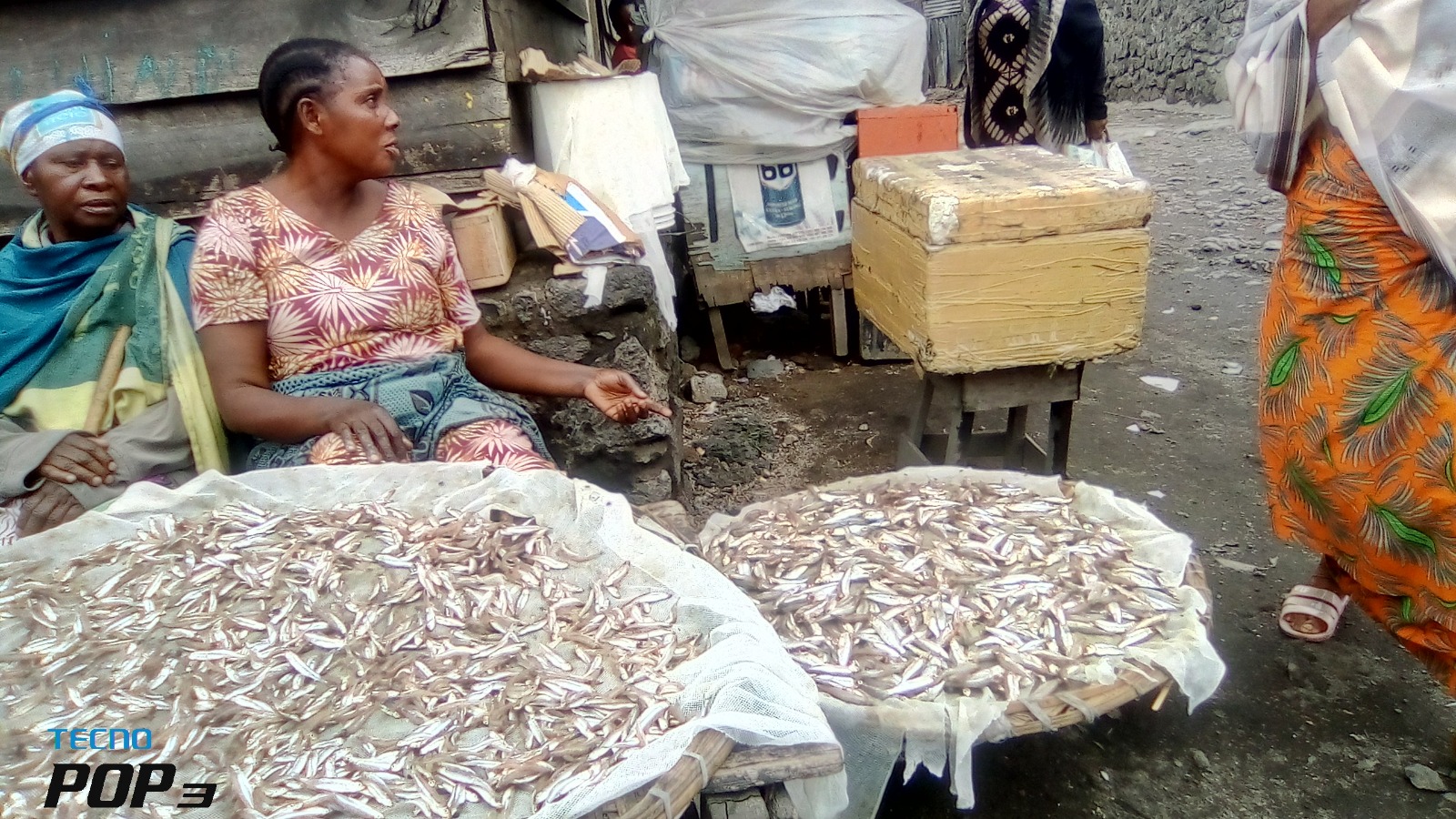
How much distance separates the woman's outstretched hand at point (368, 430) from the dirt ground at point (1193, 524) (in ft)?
5.35

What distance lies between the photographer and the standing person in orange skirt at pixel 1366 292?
85.8 inches

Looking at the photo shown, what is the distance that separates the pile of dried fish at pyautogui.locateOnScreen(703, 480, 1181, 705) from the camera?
6.55 ft

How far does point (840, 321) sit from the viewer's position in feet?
19.3

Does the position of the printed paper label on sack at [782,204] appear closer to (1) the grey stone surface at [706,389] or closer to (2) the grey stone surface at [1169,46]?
(1) the grey stone surface at [706,389]

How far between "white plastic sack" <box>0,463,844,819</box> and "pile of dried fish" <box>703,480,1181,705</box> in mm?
331

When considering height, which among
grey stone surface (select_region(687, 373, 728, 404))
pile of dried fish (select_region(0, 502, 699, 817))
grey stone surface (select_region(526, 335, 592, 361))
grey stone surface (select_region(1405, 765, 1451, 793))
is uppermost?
pile of dried fish (select_region(0, 502, 699, 817))

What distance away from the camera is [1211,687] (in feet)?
6.63

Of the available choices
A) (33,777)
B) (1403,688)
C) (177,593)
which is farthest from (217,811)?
(1403,688)

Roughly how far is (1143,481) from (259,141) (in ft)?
13.1

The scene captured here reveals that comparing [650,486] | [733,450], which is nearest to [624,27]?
[733,450]

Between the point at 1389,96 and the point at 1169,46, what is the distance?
571 inches

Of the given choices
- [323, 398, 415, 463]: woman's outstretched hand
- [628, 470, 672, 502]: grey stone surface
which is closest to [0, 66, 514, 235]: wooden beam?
[628, 470, 672, 502]: grey stone surface

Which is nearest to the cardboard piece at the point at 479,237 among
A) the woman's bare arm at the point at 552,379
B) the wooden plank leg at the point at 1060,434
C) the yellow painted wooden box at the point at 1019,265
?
the woman's bare arm at the point at 552,379

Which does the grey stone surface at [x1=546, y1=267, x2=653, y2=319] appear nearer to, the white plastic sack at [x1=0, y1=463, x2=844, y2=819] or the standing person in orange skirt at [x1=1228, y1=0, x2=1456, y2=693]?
the white plastic sack at [x1=0, y1=463, x2=844, y2=819]
